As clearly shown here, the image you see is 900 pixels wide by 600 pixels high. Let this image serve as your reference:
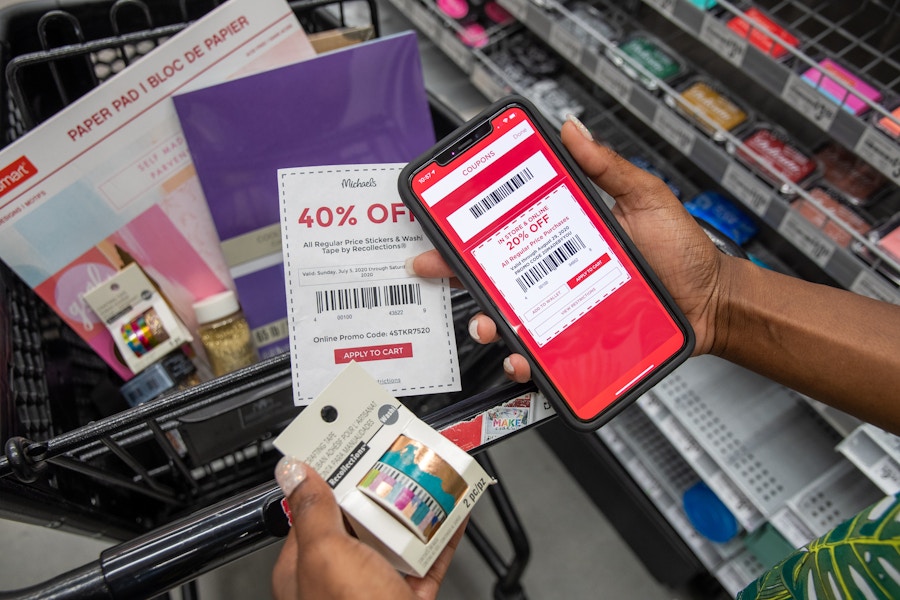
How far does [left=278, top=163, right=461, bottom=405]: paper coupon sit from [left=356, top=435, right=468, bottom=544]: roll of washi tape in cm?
12

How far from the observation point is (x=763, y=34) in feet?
3.61

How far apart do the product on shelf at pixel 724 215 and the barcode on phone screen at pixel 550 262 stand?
0.73 metres

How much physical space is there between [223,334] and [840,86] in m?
0.99

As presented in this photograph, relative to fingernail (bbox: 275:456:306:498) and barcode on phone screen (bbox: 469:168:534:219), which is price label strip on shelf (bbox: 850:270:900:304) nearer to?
barcode on phone screen (bbox: 469:168:534:219)

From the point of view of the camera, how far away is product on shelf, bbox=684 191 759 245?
138 cm

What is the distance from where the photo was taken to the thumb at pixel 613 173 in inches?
29.6

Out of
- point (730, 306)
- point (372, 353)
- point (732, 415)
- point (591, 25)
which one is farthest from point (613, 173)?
point (591, 25)

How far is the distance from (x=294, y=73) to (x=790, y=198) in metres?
0.86

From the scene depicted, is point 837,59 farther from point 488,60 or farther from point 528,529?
point 528,529

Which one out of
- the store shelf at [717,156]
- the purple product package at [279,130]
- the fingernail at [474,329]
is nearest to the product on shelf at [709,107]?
the store shelf at [717,156]

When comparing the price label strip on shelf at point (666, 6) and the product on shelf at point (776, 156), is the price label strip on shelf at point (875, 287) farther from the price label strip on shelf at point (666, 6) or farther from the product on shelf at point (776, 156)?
the price label strip on shelf at point (666, 6)

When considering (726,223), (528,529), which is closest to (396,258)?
(726,223)

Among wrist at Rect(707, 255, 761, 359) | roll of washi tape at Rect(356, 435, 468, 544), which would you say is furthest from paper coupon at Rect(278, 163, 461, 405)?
wrist at Rect(707, 255, 761, 359)

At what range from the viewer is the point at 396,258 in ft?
2.33
